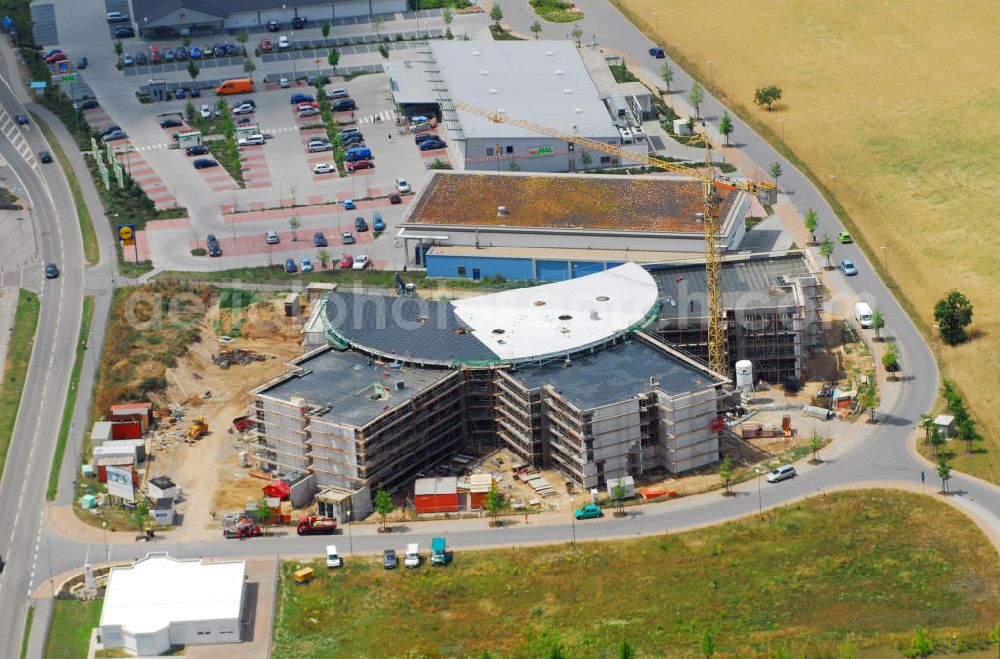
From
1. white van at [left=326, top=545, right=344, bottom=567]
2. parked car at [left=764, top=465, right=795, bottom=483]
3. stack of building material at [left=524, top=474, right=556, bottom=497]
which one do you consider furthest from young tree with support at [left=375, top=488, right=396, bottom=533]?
parked car at [left=764, top=465, right=795, bottom=483]

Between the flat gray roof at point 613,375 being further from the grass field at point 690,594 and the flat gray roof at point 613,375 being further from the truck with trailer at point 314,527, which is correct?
the truck with trailer at point 314,527

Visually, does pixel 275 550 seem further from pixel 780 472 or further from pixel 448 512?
pixel 780 472

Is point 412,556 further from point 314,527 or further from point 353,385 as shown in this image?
point 353,385

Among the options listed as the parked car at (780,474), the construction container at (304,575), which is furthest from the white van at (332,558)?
the parked car at (780,474)

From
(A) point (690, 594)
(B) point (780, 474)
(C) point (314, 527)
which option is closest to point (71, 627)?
(C) point (314, 527)

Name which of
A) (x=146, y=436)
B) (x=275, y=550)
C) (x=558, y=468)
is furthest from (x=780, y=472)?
(x=146, y=436)

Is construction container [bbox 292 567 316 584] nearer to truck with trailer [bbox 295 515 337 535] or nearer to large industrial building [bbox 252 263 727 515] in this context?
truck with trailer [bbox 295 515 337 535]
